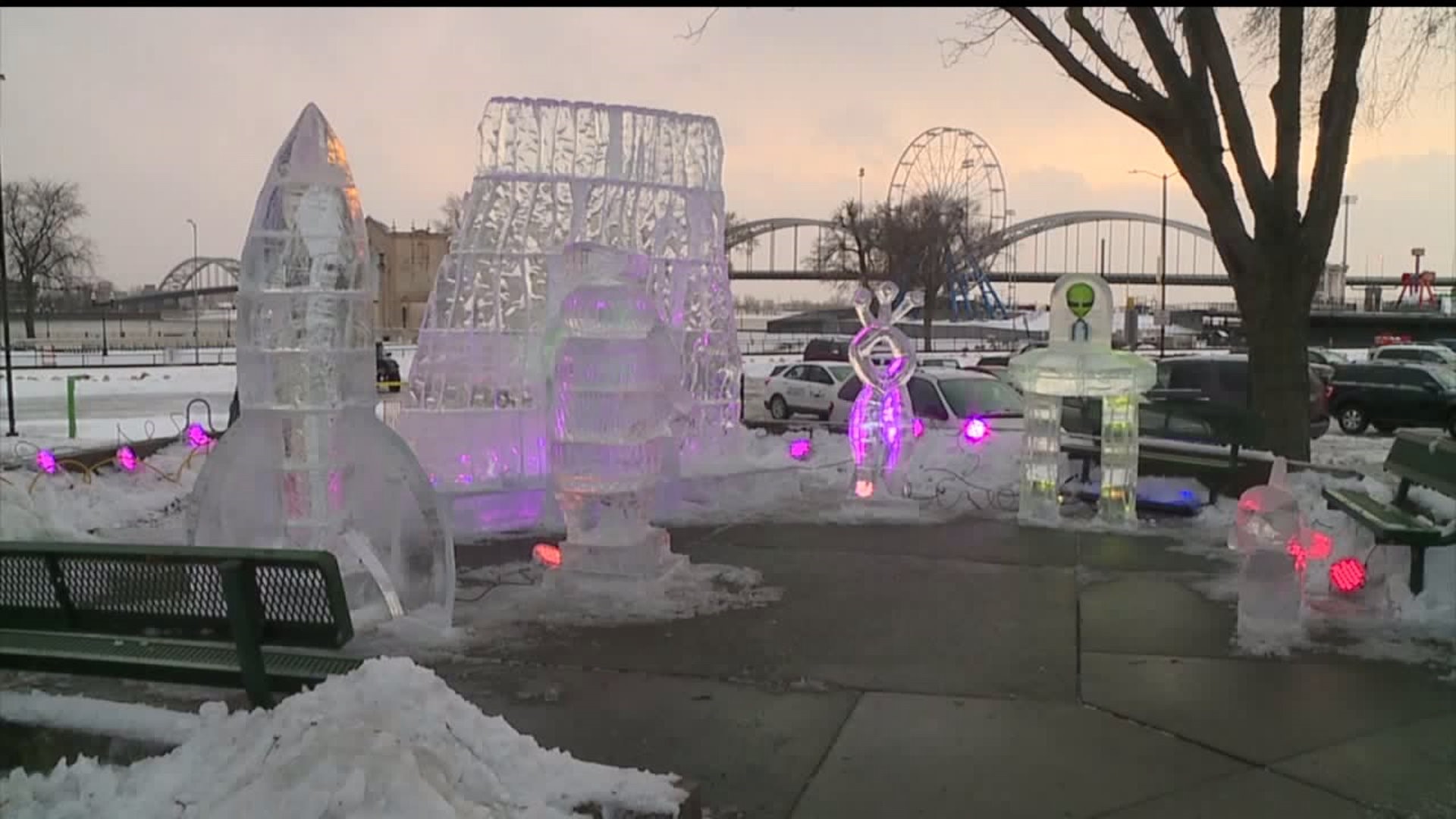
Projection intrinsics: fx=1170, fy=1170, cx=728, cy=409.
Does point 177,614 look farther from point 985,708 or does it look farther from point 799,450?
point 799,450

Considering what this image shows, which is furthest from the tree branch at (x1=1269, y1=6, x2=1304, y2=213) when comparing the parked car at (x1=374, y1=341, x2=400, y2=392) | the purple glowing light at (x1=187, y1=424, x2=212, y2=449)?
the parked car at (x1=374, y1=341, x2=400, y2=392)

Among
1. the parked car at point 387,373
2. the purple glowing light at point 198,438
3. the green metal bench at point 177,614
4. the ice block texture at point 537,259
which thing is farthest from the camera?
the parked car at point 387,373

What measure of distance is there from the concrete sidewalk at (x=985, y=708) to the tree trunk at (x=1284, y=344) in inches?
235

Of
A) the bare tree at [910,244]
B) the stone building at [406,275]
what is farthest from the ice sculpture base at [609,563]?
the stone building at [406,275]

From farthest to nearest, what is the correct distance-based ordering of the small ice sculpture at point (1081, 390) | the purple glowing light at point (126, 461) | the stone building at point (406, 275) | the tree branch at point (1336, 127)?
the stone building at point (406, 275) < the tree branch at point (1336, 127) < the purple glowing light at point (126, 461) < the small ice sculpture at point (1081, 390)

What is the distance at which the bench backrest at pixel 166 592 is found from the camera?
440 centimetres

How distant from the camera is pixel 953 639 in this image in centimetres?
708

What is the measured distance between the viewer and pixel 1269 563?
23.2 ft

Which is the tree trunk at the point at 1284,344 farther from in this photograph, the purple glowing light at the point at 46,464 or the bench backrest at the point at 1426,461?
the purple glowing light at the point at 46,464

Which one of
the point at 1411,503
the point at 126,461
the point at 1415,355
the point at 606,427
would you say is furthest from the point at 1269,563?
the point at 1415,355

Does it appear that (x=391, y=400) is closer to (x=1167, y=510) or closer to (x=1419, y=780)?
(x=1167, y=510)

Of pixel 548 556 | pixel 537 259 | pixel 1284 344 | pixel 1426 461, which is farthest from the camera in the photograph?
pixel 1284 344

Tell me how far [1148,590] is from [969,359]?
3830 cm

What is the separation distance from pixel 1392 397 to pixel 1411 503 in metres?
17.4
